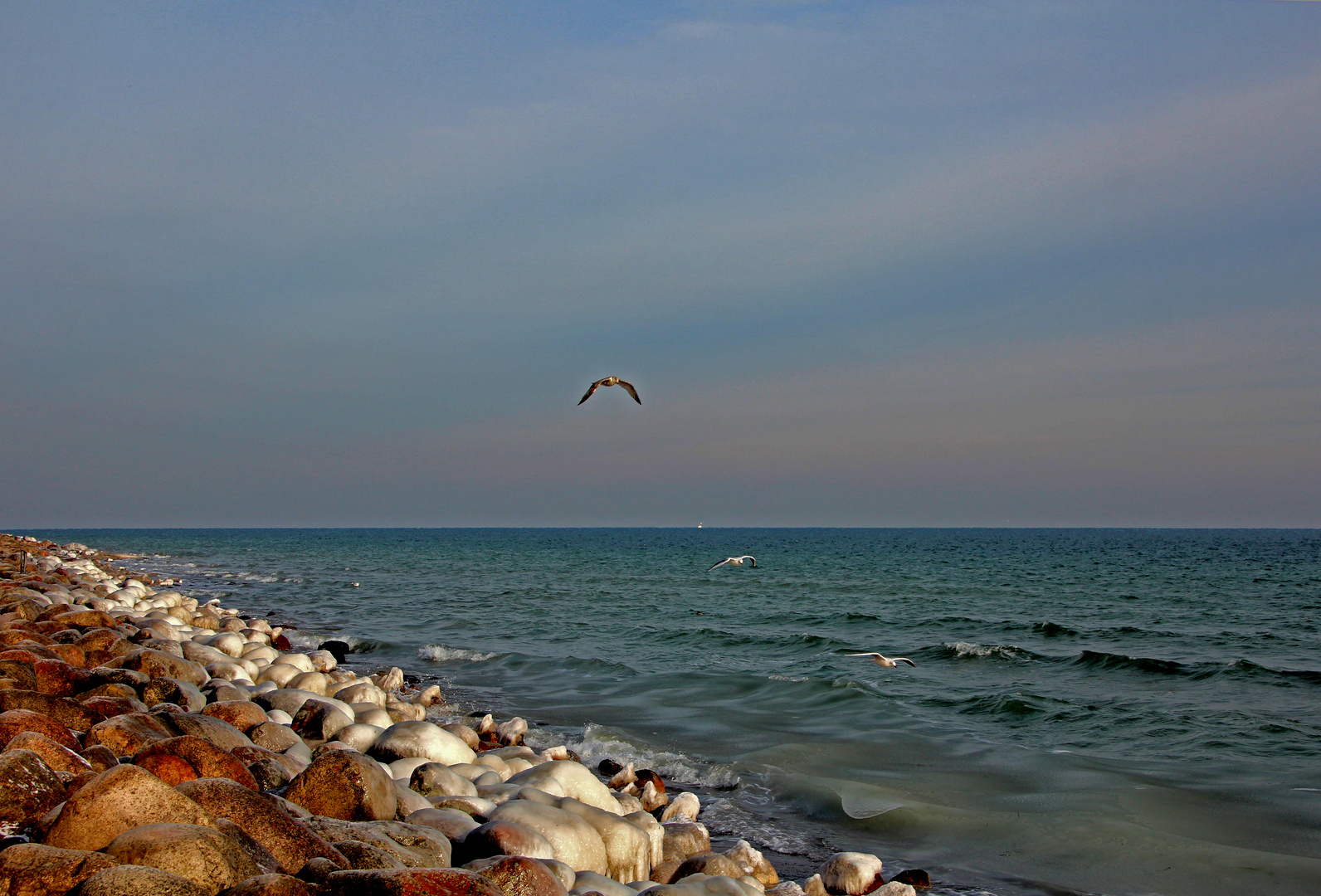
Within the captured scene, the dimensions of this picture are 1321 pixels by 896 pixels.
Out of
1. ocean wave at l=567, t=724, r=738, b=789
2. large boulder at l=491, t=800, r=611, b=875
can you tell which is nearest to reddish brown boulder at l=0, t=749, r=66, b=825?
large boulder at l=491, t=800, r=611, b=875

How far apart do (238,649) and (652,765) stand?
243 inches

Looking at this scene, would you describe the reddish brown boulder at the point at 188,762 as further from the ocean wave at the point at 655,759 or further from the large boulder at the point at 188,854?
the ocean wave at the point at 655,759

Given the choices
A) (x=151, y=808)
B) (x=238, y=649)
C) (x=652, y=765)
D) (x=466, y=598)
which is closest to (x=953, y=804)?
(x=652, y=765)

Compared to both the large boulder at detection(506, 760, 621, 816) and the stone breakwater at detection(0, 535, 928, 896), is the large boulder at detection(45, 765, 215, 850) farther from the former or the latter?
the large boulder at detection(506, 760, 621, 816)

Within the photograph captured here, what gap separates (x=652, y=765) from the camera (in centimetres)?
1030

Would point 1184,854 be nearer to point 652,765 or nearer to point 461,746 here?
point 652,765

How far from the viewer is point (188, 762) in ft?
16.8

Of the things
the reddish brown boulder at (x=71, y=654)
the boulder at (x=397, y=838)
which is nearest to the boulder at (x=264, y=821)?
the boulder at (x=397, y=838)

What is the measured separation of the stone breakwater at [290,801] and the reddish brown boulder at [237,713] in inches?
0.7

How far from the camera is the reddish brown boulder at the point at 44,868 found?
3.38m

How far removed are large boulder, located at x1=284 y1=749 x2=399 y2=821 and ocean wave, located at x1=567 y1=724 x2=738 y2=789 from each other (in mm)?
4998

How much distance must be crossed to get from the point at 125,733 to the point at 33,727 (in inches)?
28.6

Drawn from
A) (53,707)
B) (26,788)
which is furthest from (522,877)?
(53,707)

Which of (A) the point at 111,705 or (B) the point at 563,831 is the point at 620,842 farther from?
(A) the point at 111,705
